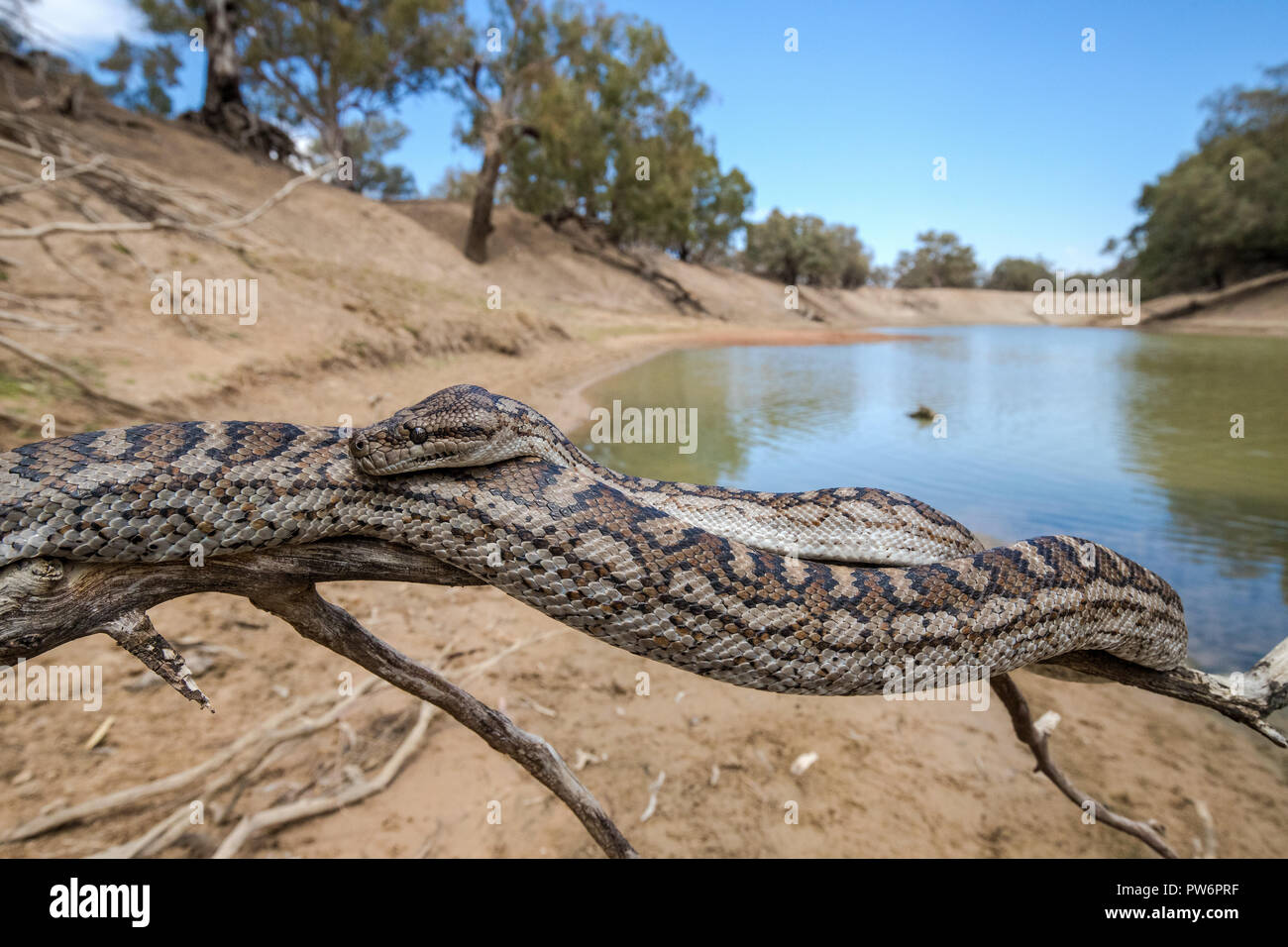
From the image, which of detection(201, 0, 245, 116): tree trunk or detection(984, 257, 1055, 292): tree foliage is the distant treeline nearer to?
detection(201, 0, 245, 116): tree trunk

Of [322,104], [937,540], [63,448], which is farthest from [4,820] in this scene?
[322,104]

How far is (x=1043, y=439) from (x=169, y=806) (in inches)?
762

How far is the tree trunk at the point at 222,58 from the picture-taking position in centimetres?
2966

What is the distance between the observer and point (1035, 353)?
42.4 meters

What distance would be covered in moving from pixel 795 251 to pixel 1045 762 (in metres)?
77.4

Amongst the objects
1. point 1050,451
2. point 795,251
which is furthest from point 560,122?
point 795,251

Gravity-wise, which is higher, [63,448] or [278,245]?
[278,245]

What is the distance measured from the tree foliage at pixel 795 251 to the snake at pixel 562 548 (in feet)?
243

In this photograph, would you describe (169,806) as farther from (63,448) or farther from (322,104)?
(322,104)

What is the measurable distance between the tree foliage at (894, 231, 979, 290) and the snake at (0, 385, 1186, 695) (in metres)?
111

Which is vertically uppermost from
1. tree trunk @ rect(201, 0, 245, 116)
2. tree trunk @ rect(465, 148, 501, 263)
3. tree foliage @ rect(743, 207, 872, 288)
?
tree foliage @ rect(743, 207, 872, 288)

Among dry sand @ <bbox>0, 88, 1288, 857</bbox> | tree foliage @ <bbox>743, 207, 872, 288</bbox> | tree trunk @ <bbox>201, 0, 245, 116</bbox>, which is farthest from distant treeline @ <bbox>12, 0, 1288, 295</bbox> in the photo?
dry sand @ <bbox>0, 88, 1288, 857</bbox>

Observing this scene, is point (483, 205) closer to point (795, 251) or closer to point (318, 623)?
point (318, 623)

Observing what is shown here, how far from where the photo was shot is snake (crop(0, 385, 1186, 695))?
2.86 metres
